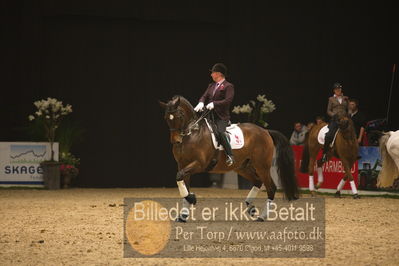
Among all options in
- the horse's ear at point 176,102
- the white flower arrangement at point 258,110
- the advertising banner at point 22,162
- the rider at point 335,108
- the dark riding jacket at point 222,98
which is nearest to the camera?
the horse's ear at point 176,102

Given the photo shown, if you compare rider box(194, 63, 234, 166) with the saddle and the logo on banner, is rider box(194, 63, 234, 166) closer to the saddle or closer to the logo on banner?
the saddle

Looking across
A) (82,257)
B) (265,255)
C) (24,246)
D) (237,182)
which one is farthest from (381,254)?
(237,182)

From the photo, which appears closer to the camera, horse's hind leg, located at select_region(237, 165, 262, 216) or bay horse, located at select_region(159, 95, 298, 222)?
bay horse, located at select_region(159, 95, 298, 222)

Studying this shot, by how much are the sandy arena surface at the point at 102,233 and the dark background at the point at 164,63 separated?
156 inches

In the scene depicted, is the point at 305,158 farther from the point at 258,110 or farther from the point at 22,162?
the point at 22,162

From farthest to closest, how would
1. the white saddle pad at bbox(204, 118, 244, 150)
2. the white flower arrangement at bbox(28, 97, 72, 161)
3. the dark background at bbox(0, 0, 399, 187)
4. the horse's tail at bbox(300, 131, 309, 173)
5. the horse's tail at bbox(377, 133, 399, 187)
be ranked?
1. the dark background at bbox(0, 0, 399, 187)
2. the white flower arrangement at bbox(28, 97, 72, 161)
3. the horse's tail at bbox(300, 131, 309, 173)
4. the horse's tail at bbox(377, 133, 399, 187)
5. the white saddle pad at bbox(204, 118, 244, 150)

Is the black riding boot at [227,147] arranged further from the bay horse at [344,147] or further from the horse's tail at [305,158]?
the horse's tail at [305,158]

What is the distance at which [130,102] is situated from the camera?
1661 cm

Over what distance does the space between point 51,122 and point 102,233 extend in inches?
345

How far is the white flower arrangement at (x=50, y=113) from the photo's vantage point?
1509cm

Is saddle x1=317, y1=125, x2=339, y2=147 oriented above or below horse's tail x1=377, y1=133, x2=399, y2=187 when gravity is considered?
above

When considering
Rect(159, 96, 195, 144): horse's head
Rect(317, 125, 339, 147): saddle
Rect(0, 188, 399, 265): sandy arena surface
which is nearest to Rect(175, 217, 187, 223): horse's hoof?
Rect(0, 188, 399, 265): sandy arena surface

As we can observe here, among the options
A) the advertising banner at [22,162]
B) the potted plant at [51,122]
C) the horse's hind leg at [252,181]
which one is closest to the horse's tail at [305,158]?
the horse's hind leg at [252,181]

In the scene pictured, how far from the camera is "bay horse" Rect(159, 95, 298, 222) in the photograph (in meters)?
8.30
